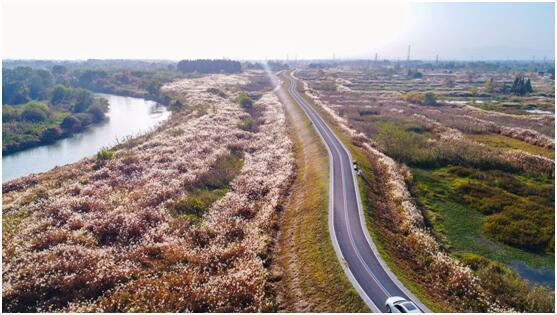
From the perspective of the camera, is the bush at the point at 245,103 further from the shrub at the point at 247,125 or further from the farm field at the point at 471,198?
the farm field at the point at 471,198

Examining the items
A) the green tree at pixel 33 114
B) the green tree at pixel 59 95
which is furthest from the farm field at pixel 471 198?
the green tree at pixel 59 95

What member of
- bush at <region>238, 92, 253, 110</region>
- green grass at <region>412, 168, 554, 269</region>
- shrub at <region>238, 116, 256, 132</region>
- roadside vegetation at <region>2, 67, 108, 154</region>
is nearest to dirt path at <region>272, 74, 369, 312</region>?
green grass at <region>412, 168, 554, 269</region>

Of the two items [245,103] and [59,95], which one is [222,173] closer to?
[245,103]

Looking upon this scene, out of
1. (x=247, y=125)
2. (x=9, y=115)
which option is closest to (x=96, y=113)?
(x=9, y=115)

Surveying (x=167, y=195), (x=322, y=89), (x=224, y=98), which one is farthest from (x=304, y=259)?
(x=322, y=89)

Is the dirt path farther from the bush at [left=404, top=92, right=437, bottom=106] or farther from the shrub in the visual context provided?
the bush at [left=404, top=92, right=437, bottom=106]
